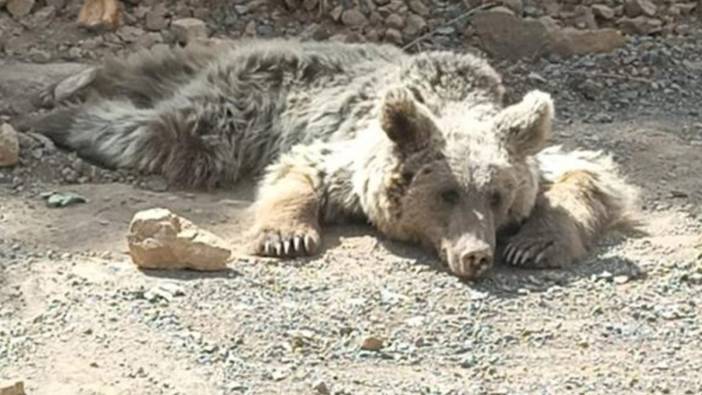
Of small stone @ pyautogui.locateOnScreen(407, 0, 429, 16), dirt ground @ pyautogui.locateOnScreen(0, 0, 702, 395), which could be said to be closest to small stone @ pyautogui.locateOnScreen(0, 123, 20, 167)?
dirt ground @ pyautogui.locateOnScreen(0, 0, 702, 395)

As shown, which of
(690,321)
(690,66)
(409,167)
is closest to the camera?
(690,321)

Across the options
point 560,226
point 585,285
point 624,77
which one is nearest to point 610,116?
point 624,77

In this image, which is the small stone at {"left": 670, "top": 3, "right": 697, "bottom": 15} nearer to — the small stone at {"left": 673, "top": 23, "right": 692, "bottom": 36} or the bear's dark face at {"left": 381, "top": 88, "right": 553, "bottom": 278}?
the small stone at {"left": 673, "top": 23, "right": 692, "bottom": 36}

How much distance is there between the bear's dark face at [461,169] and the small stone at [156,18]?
289 cm

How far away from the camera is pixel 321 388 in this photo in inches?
175

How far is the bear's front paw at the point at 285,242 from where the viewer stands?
5934 millimetres

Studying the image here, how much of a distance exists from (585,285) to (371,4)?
12.1 feet

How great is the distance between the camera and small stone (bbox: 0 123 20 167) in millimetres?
6695

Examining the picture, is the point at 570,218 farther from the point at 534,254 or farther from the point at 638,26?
the point at 638,26

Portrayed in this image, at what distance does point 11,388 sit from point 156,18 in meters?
4.90

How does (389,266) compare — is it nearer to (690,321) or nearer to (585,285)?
(585,285)

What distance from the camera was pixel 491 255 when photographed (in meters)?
5.66

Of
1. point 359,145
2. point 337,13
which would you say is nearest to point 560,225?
point 359,145

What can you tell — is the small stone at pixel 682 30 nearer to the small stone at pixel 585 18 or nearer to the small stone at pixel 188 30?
the small stone at pixel 585 18
